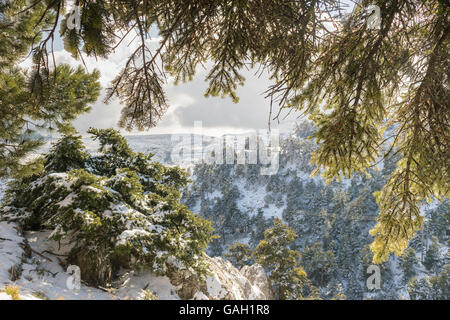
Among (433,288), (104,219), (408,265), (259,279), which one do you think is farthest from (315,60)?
(408,265)

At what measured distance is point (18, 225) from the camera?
5.84 metres

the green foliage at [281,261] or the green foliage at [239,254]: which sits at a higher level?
the green foliage at [281,261]

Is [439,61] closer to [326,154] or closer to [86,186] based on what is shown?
[326,154]

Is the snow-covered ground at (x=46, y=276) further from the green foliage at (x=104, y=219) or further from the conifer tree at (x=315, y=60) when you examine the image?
the conifer tree at (x=315, y=60)

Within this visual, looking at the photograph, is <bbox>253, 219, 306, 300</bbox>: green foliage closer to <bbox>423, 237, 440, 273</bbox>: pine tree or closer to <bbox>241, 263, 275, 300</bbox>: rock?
<bbox>241, 263, 275, 300</bbox>: rock

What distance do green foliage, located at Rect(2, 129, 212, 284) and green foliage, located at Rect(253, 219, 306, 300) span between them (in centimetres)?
1328

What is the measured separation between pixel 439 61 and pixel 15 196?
360 inches

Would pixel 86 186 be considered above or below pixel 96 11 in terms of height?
below

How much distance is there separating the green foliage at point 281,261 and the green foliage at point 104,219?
13281 mm

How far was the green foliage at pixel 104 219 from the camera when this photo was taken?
4.77 metres

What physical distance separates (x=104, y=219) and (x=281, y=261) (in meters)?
16.0

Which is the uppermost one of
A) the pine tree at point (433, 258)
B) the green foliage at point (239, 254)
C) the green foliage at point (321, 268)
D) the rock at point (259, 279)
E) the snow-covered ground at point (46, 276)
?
the snow-covered ground at point (46, 276)

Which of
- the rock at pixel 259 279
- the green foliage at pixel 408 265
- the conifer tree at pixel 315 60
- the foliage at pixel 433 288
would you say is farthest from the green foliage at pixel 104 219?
the green foliage at pixel 408 265
